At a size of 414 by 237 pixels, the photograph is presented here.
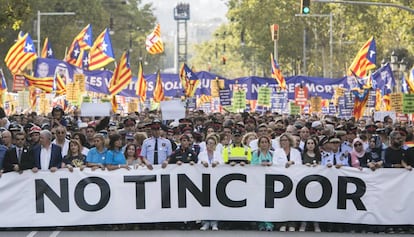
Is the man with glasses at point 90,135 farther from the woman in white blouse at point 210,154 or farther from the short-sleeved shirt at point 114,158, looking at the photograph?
the woman in white blouse at point 210,154

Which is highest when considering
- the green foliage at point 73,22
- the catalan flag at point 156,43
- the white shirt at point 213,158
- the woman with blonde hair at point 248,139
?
the green foliage at point 73,22

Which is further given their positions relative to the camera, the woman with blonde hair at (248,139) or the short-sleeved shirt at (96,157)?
the woman with blonde hair at (248,139)

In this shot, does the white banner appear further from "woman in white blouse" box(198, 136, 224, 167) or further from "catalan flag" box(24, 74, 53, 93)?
"catalan flag" box(24, 74, 53, 93)

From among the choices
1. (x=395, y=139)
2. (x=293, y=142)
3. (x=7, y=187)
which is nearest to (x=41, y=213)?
(x=7, y=187)

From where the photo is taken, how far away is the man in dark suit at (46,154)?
15625mm

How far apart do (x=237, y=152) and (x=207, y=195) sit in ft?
2.85

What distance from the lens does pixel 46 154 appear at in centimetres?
1567

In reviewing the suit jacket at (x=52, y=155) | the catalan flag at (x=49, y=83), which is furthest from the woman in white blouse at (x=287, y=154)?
the catalan flag at (x=49, y=83)

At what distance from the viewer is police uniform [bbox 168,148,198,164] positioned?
1602cm

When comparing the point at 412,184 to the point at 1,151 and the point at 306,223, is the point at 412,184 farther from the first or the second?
the point at 1,151

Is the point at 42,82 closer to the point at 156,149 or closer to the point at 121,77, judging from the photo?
the point at 121,77

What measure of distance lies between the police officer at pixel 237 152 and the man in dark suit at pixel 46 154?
7.61 feet

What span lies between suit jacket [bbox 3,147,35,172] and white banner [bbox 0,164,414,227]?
0.13 meters

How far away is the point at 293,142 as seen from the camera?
51.9 ft
